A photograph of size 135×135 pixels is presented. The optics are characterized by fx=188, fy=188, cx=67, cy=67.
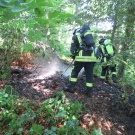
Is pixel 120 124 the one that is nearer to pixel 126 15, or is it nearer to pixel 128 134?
pixel 128 134

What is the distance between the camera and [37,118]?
423 centimetres

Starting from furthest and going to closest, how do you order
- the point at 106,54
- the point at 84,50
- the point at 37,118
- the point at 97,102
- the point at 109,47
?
the point at 106,54, the point at 109,47, the point at 84,50, the point at 97,102, the point at 37,118

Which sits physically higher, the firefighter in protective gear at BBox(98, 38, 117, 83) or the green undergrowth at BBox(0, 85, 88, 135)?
the firefighter in protective gear at BBox(98, 38, 117, 83)

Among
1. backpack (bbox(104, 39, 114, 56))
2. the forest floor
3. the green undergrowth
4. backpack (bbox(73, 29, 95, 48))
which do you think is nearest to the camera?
the green undergrowth

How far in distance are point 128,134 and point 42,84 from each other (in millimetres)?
3225

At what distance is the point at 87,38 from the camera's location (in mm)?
5812

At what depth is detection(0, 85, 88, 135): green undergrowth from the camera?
12.1ft

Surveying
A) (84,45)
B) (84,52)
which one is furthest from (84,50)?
(84,45)

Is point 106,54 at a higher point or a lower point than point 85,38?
lower

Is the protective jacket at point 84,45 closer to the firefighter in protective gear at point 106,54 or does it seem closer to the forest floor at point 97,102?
the forest floor at point 97,102

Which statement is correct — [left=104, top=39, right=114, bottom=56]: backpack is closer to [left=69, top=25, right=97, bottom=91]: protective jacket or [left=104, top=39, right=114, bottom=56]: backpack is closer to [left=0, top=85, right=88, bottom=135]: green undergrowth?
[left=69, top=25, right=97, bottom=91]: protective jacket

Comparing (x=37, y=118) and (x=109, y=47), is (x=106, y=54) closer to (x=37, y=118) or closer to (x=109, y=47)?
(x=109, y=47)

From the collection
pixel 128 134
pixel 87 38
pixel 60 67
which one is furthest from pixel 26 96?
pixel 60 67

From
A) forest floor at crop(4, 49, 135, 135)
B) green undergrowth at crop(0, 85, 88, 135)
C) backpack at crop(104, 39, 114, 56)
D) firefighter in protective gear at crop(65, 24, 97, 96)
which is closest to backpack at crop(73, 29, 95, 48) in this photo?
firefighter in protective gear at crop(65, 24, 97, 96)
